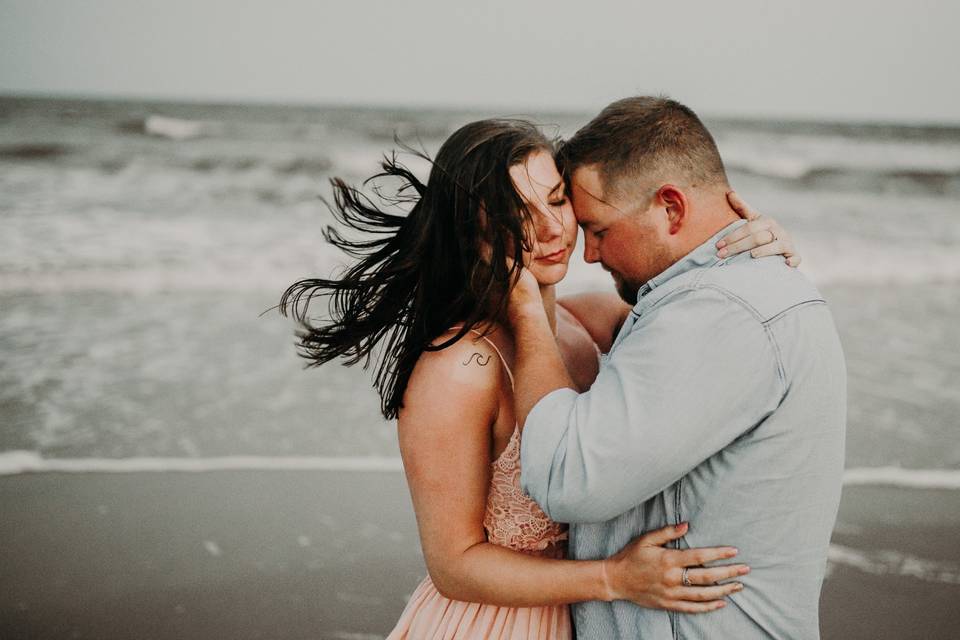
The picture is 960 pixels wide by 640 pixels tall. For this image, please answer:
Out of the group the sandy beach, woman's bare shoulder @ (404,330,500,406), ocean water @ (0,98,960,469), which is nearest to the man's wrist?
woman's bare shoulder @ (404,330,500,406)

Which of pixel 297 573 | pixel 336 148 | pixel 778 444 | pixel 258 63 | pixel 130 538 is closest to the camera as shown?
pixel 778 444

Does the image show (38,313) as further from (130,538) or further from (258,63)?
(258,63)

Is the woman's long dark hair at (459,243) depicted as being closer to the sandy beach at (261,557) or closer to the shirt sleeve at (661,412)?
the shirt sleeve at (661,412)

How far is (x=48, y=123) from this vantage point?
23000mm

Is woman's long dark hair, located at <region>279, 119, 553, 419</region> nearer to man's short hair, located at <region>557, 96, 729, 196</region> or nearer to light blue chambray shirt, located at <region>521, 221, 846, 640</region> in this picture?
man's short hair, located at <region>557, 96, 729, 196</region>

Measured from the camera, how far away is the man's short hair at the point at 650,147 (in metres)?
2.01

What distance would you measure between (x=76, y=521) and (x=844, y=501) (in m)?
4.29

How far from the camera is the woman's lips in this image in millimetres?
2168

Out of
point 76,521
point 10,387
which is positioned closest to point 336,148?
point 10,387

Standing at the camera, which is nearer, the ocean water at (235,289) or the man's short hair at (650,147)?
the man's short hair at (650,147)

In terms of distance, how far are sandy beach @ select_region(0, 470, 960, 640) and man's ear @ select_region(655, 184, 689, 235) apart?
2333 millimetres

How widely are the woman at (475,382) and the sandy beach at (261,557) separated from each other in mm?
1538

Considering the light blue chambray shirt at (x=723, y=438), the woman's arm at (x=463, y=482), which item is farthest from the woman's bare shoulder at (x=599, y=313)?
the light blue chambray shirt at (x=723, y=438)

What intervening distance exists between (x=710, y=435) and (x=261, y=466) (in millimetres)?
3710
